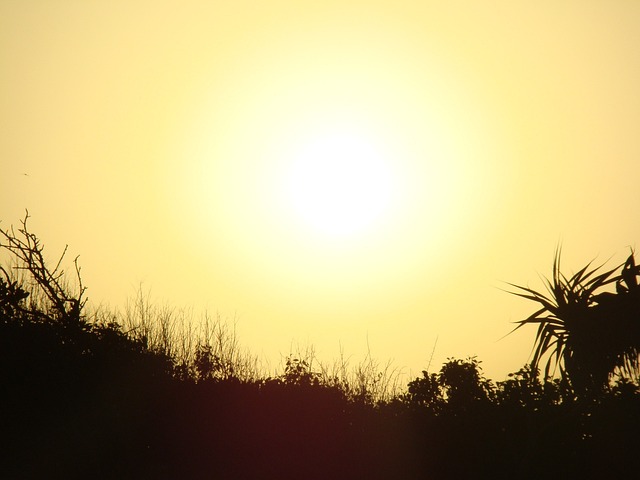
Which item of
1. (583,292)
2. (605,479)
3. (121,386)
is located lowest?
(605,479)

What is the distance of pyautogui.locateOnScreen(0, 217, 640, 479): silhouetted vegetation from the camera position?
1781 cm

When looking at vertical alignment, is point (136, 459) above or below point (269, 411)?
below

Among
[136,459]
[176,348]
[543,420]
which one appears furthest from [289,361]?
[543,420]

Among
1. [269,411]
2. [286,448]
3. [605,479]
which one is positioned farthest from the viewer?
[269,411]

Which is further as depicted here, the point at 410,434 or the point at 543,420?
the point at 410,434

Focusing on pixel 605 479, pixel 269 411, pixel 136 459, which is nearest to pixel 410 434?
pixel 269 411

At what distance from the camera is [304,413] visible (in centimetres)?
2084

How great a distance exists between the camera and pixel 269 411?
20766 mm

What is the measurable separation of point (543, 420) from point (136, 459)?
9.89 meters

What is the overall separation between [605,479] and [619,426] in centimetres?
139

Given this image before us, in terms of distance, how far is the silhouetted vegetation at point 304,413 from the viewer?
17.8 meters

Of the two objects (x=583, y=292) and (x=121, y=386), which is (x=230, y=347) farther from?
(x=583, y=292)

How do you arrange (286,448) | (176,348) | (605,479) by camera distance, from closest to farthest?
(605,479)
(286,448)
(176,348)

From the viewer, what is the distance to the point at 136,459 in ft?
59.4
